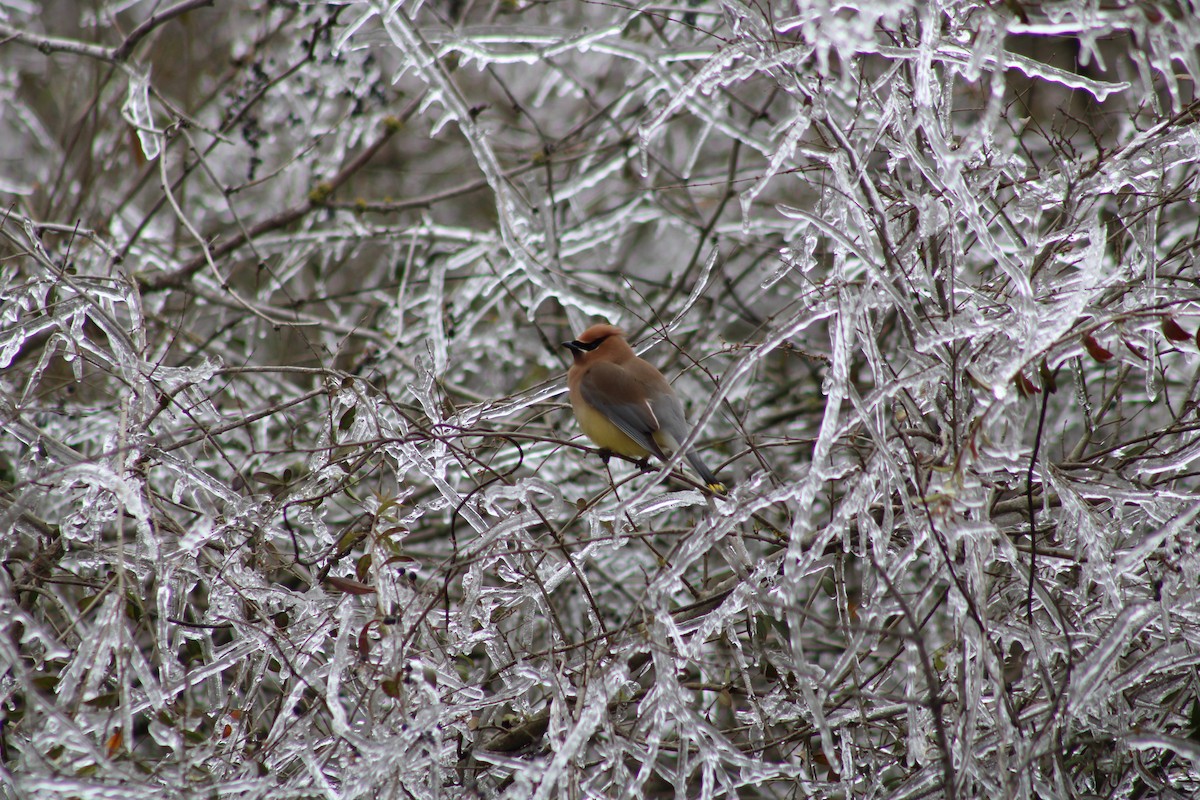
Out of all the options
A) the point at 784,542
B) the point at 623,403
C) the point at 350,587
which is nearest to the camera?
the point at 350,587

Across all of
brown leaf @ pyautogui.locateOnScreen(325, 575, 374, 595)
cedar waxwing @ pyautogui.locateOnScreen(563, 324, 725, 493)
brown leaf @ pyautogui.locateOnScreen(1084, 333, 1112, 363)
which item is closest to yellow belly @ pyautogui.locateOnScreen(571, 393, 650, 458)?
cedar waxwing @ pyautogui.locateOnScreen(563, 324, 725, 493)

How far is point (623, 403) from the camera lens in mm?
4230

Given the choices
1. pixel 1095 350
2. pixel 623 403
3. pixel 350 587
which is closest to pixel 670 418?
pixel 623 403

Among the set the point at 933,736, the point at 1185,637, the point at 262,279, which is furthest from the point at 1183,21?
the point at 262,279

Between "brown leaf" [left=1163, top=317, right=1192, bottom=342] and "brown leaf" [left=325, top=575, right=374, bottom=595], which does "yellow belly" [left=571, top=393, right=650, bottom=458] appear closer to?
"brown leaf" [left=325, top=575, right=374, bottom=595]

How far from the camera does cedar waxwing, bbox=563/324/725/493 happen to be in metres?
4.23

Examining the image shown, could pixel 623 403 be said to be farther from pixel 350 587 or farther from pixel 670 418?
pixel 350 587

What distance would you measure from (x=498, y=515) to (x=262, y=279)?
3.37m

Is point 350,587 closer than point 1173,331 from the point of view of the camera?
No

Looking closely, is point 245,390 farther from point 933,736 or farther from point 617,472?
point 933,736

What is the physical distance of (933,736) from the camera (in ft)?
9.02

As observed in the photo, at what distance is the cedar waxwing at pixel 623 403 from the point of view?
4227 millimetres

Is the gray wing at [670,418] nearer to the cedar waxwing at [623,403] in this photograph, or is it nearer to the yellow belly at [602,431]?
the cedar waxwing at [623,403]

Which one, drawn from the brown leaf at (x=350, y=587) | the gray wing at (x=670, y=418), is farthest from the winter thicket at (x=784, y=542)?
the gray wing at (x=670, y=418)
